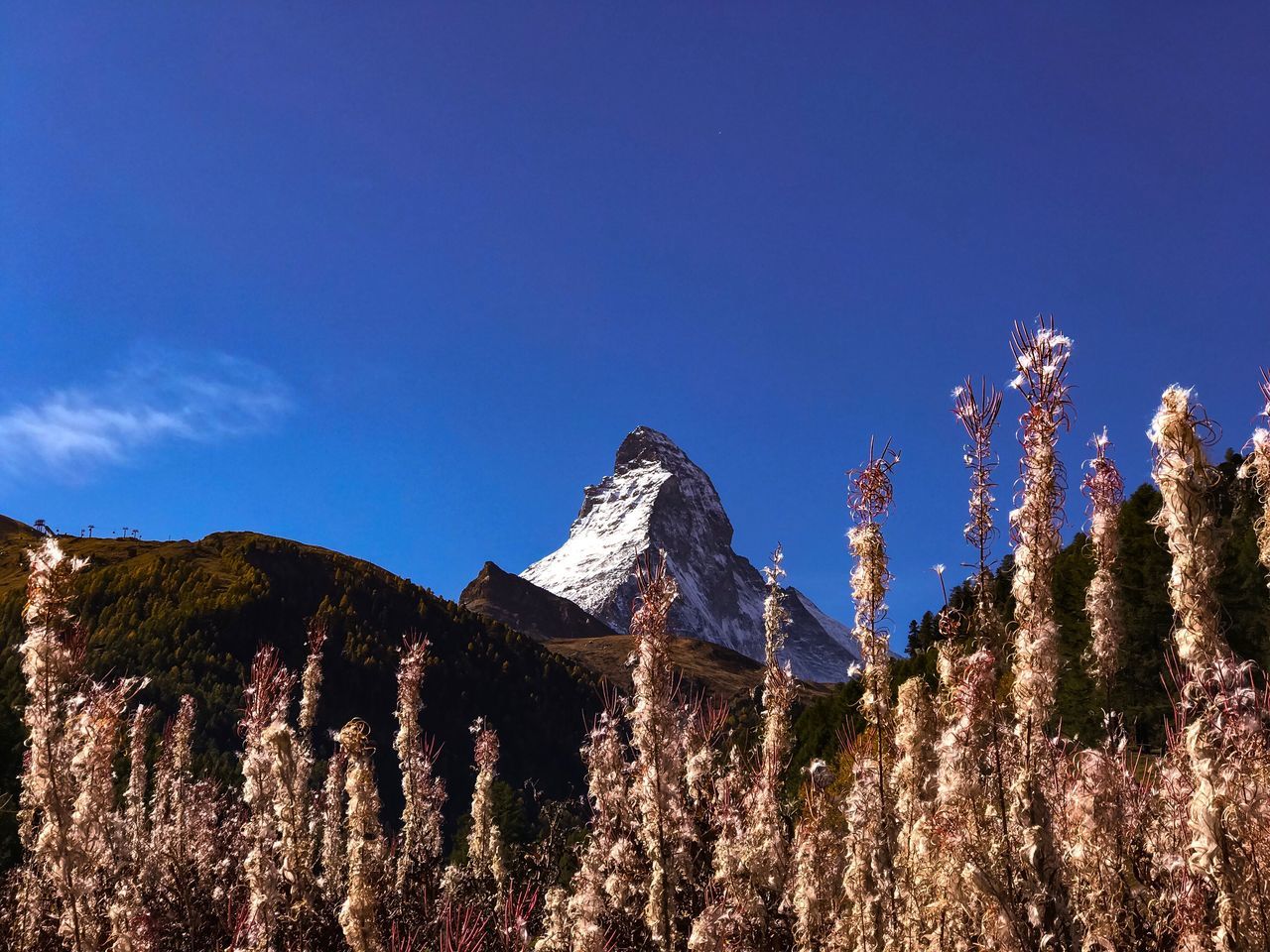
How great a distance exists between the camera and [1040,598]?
15.6 ft

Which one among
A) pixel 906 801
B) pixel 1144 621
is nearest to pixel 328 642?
pixel 1144 621

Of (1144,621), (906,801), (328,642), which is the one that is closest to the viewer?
(906,801)

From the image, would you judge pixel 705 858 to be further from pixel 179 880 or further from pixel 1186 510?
pixel 1186 510

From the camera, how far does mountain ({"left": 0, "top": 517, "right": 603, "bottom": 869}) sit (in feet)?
357

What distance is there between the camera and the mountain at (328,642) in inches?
4289

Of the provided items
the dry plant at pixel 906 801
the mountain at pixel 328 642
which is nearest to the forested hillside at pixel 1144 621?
the dry plant at pixel 906 801

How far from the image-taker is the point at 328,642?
136875mm

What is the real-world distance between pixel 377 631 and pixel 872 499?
14329 cm

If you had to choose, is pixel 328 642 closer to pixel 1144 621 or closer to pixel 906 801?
pixel 1144 621

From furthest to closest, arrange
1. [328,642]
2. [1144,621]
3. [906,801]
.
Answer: [328,642]
[1144,621]
[906,801]

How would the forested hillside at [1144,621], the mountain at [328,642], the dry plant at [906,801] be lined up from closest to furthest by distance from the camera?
the dry plant at [906,801], the forested hillside at [1144,621], the mountain at [328,642]

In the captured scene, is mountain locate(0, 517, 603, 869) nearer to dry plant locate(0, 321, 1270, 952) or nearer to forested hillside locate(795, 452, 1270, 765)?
forested hillside locate(795, 452, 1270, 765)

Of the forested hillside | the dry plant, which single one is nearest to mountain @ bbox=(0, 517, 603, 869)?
the forested hillside

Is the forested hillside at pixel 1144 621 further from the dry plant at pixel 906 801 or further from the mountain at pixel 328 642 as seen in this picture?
the mountain at pixel 328 642
